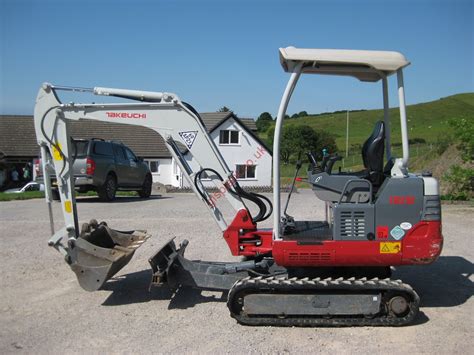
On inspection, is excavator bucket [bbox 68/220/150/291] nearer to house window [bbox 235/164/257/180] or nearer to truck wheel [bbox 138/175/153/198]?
truck wheel [bbox 138/175/153/198]

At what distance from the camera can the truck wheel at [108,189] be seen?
1636 cm

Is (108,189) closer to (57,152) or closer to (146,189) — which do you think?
(146,189)

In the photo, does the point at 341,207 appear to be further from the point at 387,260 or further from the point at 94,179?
the point at 94,179

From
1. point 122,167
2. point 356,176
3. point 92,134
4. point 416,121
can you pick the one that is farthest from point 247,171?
point 356,176

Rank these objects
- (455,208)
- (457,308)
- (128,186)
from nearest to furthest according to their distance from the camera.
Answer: (457,308), (455,208), (128,186)

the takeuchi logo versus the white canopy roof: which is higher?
the white canopy roof

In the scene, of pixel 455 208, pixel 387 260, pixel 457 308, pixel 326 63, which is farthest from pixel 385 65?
pixel 455 208

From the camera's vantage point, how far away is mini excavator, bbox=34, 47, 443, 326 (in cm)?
520

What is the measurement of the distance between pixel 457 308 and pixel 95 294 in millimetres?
4355

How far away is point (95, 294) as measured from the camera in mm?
6359

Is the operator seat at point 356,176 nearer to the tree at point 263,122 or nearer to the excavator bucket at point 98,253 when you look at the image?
the excavator bucket at point 98,253

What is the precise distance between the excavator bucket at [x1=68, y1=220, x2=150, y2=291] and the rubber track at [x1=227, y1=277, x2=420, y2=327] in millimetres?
1661

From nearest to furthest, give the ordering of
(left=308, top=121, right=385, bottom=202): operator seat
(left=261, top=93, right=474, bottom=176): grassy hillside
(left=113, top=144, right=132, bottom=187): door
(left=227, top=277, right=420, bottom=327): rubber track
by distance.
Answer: (left=227, top=277, right=420, bottom=327): rubber track → (left=308, top=121, right=385, bottom=202): operator seat → (left=113, top=144, right=132, bottom=187): door → (left=261, top=93, right=474, bottom=176): grassy hillside

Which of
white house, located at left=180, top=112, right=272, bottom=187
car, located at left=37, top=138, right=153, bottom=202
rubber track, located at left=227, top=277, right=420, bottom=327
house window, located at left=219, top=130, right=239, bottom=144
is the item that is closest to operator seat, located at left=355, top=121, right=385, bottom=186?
rubber track, located at left=227, top=277, right=420, bottom=327
